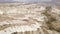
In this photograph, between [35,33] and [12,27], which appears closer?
[35,33]

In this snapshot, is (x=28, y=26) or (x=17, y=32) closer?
(x=17, y=32)

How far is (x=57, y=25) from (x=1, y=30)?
1.55 ft

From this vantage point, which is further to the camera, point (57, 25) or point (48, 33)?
point (57, 25)

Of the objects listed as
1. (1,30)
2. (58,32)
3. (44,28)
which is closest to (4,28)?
(1,30)

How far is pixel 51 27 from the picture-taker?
0.95 metres

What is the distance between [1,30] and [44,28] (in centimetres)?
35

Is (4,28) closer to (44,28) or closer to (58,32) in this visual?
(44,28)

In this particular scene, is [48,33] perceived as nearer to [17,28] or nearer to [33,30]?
[33,30]

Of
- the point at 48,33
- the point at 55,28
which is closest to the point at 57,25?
the point at 55,28

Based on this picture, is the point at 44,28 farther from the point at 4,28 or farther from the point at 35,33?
the point at 4,28

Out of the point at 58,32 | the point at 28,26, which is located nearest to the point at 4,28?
the point at 28,26

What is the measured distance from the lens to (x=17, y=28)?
3.05 ft

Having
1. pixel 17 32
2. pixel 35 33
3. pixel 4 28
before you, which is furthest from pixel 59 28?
pixel 4 28

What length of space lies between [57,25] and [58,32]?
4.2 inches
